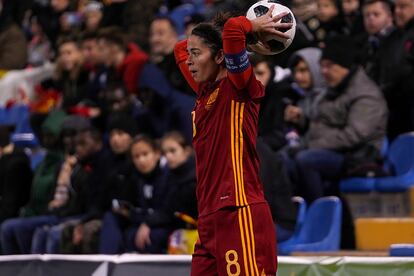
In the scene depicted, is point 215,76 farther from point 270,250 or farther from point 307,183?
point 307,183

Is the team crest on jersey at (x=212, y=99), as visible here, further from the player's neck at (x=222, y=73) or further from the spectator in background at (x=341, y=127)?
the spectator in background at (x=341, y=127)

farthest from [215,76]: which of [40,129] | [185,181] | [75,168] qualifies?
[40,129]

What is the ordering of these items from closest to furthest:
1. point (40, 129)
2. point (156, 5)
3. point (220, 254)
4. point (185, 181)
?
point (220, 254), point (185, 181), point (40, 129), point (156, 5)

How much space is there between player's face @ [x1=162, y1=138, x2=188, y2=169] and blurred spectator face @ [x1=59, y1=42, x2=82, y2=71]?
4.31 m

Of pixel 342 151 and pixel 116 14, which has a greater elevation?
pixel 116 14

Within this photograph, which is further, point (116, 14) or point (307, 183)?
point (116, 14)

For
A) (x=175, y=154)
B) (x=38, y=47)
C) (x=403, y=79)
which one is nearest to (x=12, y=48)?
(x=38, y=47)

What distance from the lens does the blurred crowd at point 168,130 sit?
936 cm

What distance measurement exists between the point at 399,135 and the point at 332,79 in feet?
2.53

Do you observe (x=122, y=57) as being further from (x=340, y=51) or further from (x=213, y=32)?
(x=213, y=32)

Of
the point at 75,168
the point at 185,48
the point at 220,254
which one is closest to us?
the point at 220,254

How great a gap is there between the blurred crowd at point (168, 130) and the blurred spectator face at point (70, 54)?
0.04 feet

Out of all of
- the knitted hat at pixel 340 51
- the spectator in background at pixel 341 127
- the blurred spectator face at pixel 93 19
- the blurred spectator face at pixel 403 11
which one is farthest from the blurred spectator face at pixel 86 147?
the blurred spectator face at pixel 93 19

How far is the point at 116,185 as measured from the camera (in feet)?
33.2
